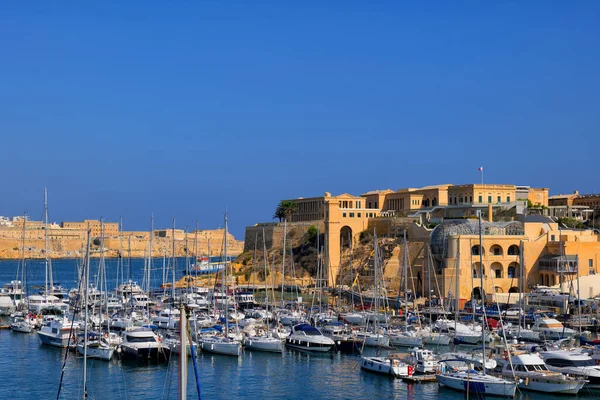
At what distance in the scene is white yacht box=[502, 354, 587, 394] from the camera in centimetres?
3052

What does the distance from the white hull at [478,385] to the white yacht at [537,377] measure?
3.91ft

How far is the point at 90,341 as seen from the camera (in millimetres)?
38219

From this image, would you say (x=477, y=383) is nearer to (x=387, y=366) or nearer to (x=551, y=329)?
(x=387, y=366)

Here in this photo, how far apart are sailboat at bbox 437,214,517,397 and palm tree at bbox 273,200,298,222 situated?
57.6 metres

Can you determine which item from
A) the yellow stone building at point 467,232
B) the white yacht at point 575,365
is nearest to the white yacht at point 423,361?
the white yacht at point 575,365

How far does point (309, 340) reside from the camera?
1601 inches

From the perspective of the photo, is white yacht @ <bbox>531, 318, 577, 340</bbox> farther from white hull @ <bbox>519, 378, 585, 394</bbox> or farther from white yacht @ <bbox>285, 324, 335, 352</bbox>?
white hull @ <bbox>519, 378, 585, 394</bbox>

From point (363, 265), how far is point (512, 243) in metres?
14.1

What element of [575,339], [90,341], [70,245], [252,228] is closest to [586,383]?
[575,339]

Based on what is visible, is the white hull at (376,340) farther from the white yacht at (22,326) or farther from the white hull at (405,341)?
the white yacht at (22,326)

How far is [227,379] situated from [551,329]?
1673cm

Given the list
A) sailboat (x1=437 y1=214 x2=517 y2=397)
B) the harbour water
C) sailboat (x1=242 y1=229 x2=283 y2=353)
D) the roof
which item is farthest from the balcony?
sailboat (x1=437 y1=214 x2=517 y2=397)

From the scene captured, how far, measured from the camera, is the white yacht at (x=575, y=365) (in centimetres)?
3147

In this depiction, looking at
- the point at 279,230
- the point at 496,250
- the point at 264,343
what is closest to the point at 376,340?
A: the point at 264,343
